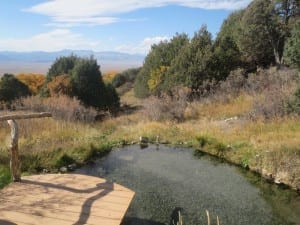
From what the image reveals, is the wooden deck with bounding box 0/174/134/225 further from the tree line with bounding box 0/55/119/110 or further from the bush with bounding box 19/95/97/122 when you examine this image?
the tree line with bounding box 0/55/119/110

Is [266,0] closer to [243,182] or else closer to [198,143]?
[198,143]

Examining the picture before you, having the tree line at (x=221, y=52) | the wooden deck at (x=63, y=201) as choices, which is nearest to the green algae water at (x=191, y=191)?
the wooden deck at (x=63, y=201)

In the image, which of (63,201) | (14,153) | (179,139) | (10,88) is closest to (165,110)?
(179,139)

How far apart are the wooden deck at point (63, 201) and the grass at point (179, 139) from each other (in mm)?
2490

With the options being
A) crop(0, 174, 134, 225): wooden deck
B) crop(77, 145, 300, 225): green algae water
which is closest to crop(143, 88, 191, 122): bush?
crop(77, 145, 300, 225): green algae water

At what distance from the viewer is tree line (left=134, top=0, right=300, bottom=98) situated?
65.0 ft

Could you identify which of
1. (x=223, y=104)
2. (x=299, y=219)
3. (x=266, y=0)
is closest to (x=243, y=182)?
(x=299, y=219)

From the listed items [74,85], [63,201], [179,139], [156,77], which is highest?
[156,77]

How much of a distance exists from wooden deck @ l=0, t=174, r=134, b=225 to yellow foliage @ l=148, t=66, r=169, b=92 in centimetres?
1695

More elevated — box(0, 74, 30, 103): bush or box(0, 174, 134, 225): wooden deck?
box(0, 74, 30, 103): bush

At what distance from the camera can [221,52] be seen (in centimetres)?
2033

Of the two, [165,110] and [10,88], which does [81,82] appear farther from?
[165,110]

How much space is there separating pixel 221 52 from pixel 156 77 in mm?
4767

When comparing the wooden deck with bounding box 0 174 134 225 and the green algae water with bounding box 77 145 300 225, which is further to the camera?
the green algae water with bounding box 77 145 300 225
